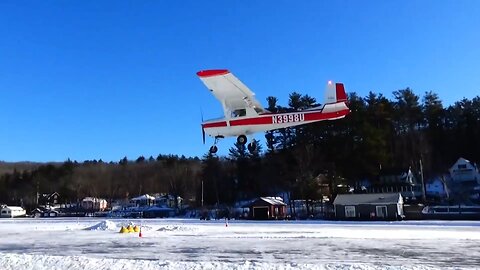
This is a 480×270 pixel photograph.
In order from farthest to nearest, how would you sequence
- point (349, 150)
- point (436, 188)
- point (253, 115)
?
point (436, 188) → point (349, 150) → point (253, 115)

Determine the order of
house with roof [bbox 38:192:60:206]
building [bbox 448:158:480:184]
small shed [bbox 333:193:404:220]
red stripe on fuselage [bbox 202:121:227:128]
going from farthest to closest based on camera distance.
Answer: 1. house with roof [bbox 38:192:60:206]
2. building [bbox 448:158:480:184]
3. small shed [bbox 333:193:404:220]
4. red stripe on fuselage [bbox 202:121:227:128]

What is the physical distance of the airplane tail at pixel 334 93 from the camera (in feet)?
72.5

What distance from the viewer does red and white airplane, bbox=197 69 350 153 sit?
70.9 ft

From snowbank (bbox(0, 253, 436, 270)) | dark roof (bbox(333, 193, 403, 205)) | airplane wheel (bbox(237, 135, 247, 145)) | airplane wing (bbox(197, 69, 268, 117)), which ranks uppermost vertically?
airplane wing (bbox(197, 69, 268, 117))

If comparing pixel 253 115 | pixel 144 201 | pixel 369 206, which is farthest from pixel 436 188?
pixel 144 201

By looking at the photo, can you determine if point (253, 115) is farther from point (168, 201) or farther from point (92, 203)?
point (92, 203)

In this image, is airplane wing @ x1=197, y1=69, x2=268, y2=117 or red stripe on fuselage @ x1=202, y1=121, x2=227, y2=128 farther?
red stripe on fuselage @ x1=202, y1=121, x2=227, y2=128

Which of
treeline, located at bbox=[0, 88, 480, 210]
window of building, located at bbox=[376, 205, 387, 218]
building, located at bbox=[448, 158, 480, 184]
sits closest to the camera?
window of building, located at bbox=[376, 205, 387, 218]

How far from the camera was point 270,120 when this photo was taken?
21969mm

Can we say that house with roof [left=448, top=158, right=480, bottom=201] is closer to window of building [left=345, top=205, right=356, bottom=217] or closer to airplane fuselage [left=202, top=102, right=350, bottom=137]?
window of building [left=345, top=205, right=356, bottom=217]

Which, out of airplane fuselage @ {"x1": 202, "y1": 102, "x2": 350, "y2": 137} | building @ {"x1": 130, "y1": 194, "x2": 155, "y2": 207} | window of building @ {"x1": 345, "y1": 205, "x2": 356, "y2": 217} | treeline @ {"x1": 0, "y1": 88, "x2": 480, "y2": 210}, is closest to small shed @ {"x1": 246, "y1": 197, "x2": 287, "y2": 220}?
treeline @ {"x1": 0, "y1": 88, "x2": 480, "y2": 210}

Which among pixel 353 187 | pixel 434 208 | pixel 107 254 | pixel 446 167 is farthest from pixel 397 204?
pixel 107 254

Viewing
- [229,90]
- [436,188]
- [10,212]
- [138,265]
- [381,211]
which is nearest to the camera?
[138,265]

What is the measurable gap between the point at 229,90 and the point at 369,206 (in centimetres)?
4303
